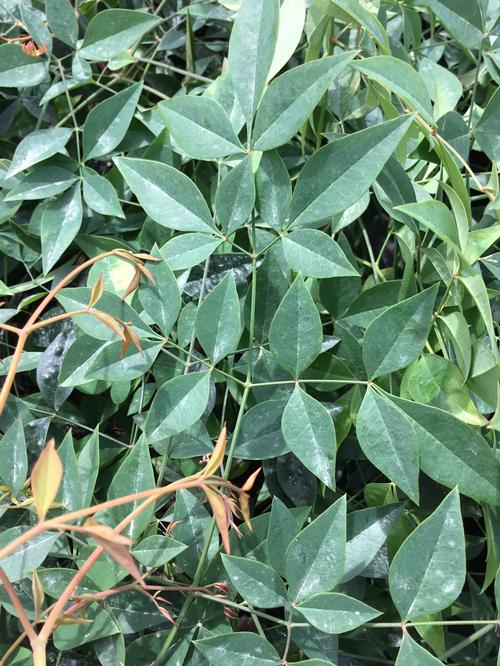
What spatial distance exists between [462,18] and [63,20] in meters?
0.39

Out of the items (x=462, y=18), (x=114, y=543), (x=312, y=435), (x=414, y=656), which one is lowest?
(x=414, y=656)

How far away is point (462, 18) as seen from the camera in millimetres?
576

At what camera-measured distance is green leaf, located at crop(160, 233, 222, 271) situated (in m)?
0.54

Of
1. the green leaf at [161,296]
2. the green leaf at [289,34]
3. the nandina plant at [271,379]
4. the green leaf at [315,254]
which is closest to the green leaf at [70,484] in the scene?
the nandina plant at [271,379]

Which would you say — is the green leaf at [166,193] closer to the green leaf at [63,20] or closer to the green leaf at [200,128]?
the green leaf at [200,128]

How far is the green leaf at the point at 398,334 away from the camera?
0.50 m

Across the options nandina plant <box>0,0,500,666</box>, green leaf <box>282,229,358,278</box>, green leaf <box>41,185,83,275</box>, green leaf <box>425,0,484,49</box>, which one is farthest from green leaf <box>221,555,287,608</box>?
green leaf <box>425,0,484,49</box>

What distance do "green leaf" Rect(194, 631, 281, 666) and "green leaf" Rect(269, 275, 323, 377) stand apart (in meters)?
0.18

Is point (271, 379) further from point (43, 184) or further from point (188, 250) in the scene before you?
point (43, 184)

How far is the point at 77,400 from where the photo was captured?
705mm

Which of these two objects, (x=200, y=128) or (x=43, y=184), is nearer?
(x=200, y=128)

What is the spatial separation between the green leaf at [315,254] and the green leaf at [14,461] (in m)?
0.24

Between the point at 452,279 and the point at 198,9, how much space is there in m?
0.47

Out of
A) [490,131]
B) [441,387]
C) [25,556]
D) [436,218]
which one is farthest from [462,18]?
[25,556]
